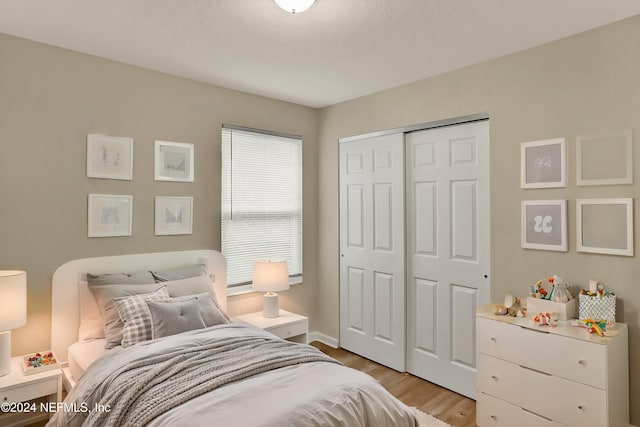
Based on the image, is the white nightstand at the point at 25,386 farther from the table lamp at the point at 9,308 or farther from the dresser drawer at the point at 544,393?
the dresser drawer at the point at 544,393

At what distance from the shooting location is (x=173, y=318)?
2.52m

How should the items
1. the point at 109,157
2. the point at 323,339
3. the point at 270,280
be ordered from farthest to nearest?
the point at 323,339, the point at 270,280, the point at 109,157

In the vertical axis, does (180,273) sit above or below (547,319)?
above

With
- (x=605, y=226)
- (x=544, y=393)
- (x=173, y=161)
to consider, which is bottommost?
(x=544, y=393)

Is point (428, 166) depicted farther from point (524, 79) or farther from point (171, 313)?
point (171, 313)

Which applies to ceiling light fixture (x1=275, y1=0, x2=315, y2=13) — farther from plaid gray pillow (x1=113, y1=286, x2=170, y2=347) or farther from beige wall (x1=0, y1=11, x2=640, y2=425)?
plaid gray pillow (x1=113, y1=286, x2=170, y2=347)

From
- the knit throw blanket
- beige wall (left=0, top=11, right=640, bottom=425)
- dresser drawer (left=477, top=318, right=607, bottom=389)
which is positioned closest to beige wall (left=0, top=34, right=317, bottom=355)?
beige wall (left=0, top=11, right=640, bottom=425)

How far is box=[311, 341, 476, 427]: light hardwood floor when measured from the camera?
285cm

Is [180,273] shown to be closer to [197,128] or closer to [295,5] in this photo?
[197,128]

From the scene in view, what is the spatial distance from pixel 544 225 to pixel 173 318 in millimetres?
2515

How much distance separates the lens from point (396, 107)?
142 inches

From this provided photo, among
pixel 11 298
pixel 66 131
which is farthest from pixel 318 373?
pixel 66 131

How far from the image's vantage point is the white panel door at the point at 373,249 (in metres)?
3.62

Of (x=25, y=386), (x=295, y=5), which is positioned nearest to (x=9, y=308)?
(x=25, y=386)
